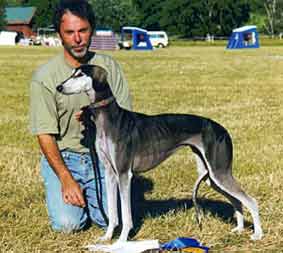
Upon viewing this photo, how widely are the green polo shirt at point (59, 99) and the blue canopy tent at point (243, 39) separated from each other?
5253cm

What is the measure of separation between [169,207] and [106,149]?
1.69m

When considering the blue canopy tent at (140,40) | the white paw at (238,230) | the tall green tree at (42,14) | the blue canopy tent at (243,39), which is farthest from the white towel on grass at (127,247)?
the tall green tree at (42,14)

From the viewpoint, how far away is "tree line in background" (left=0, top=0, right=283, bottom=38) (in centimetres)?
8931

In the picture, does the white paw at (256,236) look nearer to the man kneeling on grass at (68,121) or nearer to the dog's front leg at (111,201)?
the dog's front leg at (111,201)

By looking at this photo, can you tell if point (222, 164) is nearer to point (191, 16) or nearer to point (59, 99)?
point (59, 99)

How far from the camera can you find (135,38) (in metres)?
58.3

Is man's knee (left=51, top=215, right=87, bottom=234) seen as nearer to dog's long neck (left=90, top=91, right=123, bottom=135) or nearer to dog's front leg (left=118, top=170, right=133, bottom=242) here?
dog's front leg (left=118, top=170, right=133, bottom=242)

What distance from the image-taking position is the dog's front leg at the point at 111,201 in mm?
5215

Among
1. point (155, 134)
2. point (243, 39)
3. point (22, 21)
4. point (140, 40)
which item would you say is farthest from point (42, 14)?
point (155, 134)

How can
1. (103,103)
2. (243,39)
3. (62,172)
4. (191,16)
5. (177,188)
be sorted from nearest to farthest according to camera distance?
1. (103,103)
2. (62,172)
3. (177,188)
4. (243,39)
5. (191,16)

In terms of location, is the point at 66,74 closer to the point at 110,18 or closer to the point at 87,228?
the point at 87,228

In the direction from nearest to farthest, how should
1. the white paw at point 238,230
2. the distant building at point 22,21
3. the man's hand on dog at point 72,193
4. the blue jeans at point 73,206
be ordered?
the man's hand on dog at point 72,193 < the white paw at point 238,230 < the blue jeans at point 73,206 < the distant building at point 22,21

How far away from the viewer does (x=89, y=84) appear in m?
4.83

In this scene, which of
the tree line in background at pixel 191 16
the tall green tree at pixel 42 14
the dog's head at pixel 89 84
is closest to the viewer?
the dog's head at pixel 89 84
